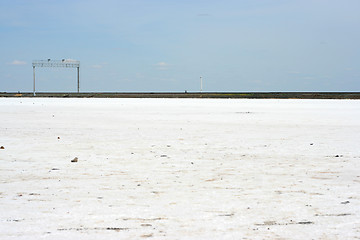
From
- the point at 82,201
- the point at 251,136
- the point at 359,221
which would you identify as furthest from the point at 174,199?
the point at 251,136

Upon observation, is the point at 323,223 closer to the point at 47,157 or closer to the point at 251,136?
the point at 47,157

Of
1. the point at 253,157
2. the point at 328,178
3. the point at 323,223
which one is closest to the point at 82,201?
the point at 323,223

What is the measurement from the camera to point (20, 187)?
5227 mm

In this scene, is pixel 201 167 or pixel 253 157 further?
pixel 253 157

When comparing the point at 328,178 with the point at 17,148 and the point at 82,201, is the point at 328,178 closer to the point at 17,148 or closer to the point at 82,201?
the point at 82,201

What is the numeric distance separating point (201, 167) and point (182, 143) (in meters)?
2.90

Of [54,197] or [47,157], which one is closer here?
[54,197]

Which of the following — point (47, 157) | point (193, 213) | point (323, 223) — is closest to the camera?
point (323, 223)

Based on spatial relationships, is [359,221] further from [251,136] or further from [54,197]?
[251,136]

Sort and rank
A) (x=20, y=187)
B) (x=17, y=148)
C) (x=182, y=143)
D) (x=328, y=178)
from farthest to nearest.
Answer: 1. (x=182, y=143)
2. (x=17, y=148)
3. (x=328, y=178)
4. (x=20, y=187)

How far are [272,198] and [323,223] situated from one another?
0.91m

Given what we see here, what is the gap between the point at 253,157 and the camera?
7562 mm

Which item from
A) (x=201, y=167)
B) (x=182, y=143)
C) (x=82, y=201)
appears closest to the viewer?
(x=82, y=201)

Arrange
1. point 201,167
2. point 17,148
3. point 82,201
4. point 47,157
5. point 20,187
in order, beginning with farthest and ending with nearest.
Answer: point 17,148 < point 47,157 < point 201,167 < point 20,187 < point 82,201
